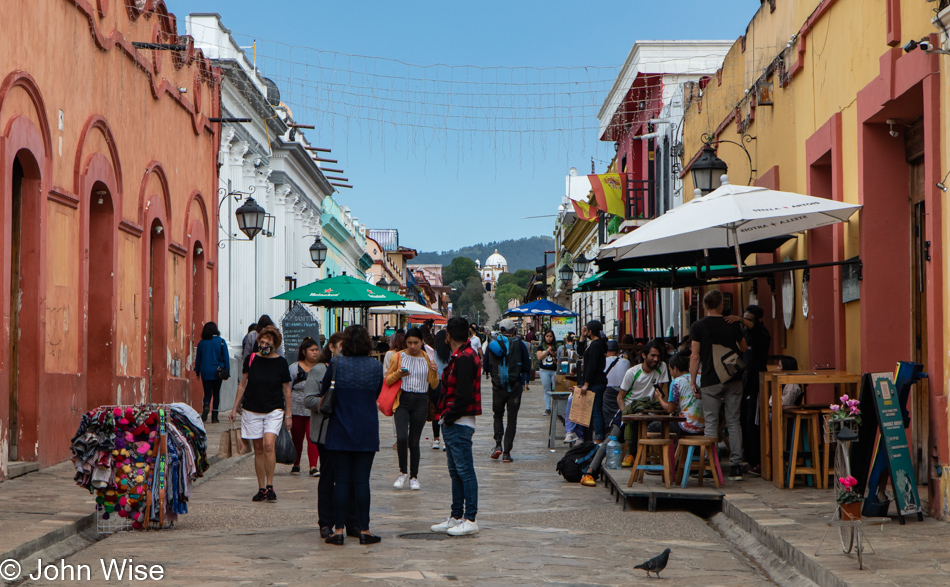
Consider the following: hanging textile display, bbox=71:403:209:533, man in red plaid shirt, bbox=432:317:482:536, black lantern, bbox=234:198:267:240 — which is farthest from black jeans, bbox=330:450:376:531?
black lantern, bbox=234:198:267:240

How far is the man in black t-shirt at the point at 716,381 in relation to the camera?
10.6m

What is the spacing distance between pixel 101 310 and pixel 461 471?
7442 millimetres

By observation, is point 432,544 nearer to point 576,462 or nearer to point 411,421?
point 411,421

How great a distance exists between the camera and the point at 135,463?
850 centimetres

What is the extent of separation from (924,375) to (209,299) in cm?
1548

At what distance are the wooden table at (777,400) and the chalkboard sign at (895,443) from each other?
5.87 ft

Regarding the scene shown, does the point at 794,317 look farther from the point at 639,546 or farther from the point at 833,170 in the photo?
the point at 639,546

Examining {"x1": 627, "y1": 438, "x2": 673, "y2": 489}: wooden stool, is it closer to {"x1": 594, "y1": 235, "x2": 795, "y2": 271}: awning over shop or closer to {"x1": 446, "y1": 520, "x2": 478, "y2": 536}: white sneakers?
{"x1": 446, "y1": 520, "x2": 478, "y2": 536}: white sneakers

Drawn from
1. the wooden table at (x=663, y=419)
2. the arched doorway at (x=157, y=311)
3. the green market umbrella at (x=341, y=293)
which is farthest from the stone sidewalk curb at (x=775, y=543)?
the green market umbrella at (x=341, y=293)

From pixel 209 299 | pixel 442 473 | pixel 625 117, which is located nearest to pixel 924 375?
pixel 442 473

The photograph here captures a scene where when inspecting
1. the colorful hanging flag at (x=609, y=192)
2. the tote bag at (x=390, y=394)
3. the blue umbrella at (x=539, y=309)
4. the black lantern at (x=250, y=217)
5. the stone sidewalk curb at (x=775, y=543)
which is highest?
the colorful hanging flag at (x=609, y=192)

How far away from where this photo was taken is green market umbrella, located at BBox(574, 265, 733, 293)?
14242 millimetres

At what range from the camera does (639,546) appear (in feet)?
26.7

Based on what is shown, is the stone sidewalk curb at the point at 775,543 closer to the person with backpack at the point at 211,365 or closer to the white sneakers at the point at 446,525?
the white sneakers at the point at 446,525
